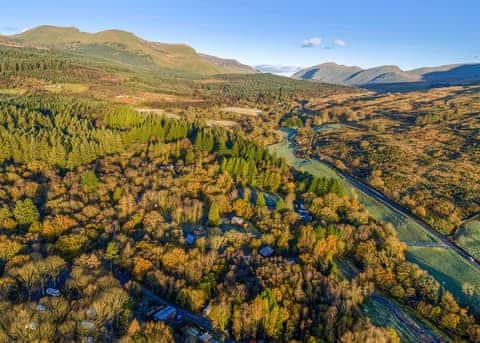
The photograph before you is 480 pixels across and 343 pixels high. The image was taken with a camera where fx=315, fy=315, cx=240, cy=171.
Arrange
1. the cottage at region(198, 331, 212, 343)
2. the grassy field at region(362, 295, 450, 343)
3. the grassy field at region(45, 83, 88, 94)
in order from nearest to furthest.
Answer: the cottage at region(198, 331, 212, 343), the grassy field at region(362, 295, 450, 343), the grassy field at region(45, 83, 88, 94)

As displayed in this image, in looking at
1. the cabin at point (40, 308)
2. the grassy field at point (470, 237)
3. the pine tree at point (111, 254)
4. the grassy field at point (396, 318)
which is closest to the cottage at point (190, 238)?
the pine tree at point (111, 254)

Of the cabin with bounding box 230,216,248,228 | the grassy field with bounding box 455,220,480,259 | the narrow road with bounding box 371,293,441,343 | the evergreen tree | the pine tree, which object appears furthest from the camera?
the grassy field with bounding box 455,220,480,259

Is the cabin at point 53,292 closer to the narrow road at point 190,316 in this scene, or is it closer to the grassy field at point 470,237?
the narrow road at point 190,316

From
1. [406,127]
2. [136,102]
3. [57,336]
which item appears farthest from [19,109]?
[406,127]

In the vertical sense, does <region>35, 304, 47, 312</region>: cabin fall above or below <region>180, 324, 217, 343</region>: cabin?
above

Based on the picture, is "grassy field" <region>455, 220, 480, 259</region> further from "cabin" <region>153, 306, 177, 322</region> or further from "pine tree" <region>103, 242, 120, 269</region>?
"pine tree" <region>103, 242, 120, 269</region>

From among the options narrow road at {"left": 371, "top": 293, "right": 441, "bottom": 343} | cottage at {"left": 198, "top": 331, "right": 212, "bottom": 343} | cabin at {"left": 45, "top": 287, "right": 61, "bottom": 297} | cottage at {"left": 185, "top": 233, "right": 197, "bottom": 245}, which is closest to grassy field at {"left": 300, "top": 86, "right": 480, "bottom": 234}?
narrow road at {"left": 371, "top": 293, "right": 441, "bottom": 343}

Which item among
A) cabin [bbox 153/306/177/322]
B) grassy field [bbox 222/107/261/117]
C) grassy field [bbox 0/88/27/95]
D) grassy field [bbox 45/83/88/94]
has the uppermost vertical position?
grassy field [bbox 45/83/88/94]
